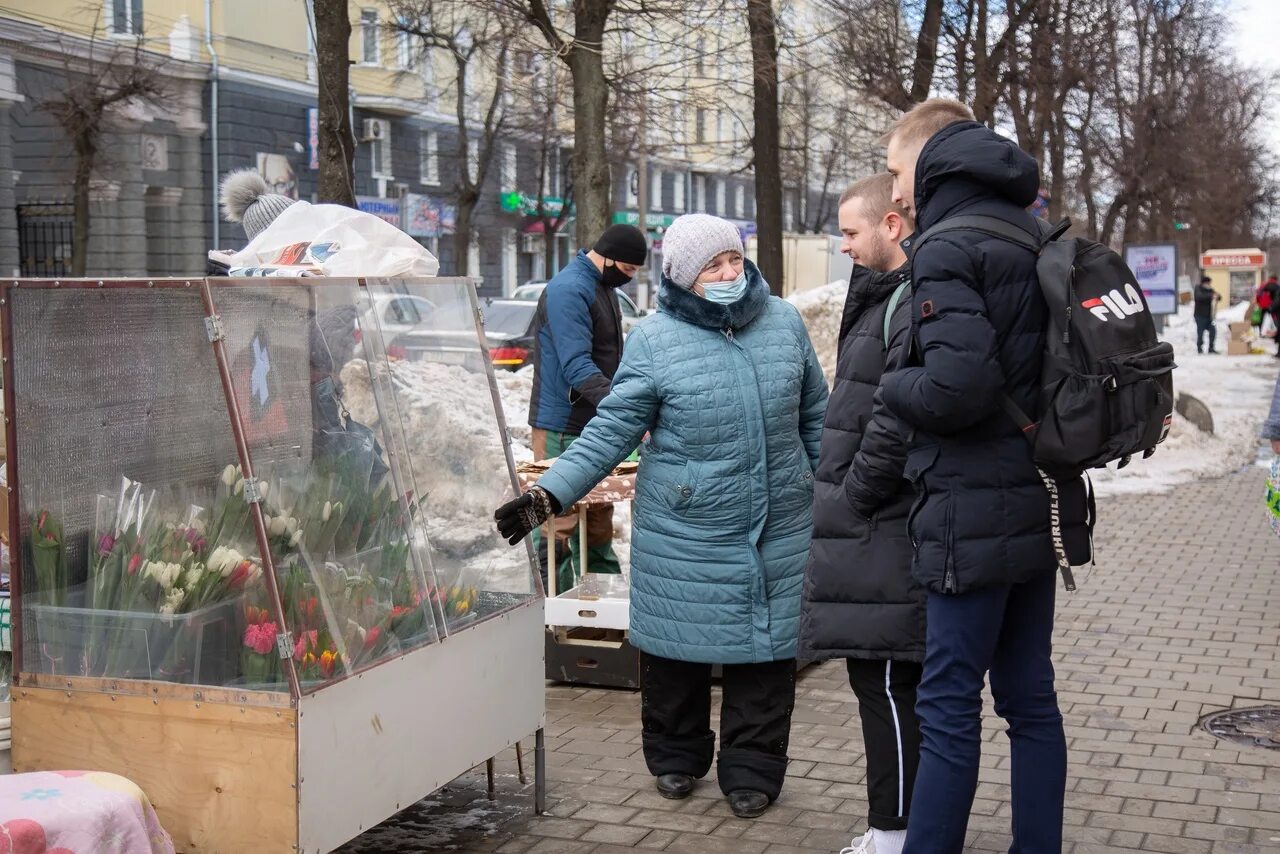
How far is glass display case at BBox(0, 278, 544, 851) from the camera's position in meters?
3.18

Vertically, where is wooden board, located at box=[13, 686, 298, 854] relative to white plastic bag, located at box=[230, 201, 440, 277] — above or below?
below

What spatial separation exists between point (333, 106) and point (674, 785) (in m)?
6.86

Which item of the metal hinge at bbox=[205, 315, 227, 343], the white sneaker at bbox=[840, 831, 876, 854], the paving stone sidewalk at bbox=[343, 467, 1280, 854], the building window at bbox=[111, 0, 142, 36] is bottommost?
the paving stone sidewalk at bbox=[343, 467, 1280, 854]

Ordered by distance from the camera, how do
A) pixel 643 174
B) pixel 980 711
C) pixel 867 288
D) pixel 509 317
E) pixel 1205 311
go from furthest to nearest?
pixel 643 174 → pixel 1205 311 → pixel 509 317 → pixel 867 288 → pixel 980 711

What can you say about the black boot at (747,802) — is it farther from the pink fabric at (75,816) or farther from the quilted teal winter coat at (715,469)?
the pink fabric at (75,816)

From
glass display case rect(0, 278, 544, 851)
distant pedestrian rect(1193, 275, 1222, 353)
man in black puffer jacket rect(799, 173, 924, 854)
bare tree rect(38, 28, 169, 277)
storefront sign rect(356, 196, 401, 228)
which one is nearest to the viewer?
glass display case rect(0, 278, 544, 851)

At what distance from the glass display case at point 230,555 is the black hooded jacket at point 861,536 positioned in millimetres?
958

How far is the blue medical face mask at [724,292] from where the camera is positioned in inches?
157

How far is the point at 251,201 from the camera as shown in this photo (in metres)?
5.41

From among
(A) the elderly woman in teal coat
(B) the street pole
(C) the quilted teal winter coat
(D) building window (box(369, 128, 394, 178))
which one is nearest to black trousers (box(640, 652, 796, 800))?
(A) the elderly woman in teal coat

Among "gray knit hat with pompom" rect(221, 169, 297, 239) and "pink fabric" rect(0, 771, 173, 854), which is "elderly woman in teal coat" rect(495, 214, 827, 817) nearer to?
"pink fabric" rect(0, 771, 173, 854)

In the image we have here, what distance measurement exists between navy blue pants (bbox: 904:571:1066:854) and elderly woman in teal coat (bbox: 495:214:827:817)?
0.83 metres

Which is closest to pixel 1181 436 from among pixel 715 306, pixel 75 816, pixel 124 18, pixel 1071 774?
pixel 1071 774

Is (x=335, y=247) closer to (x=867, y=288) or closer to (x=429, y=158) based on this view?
(x=867, y=288)
